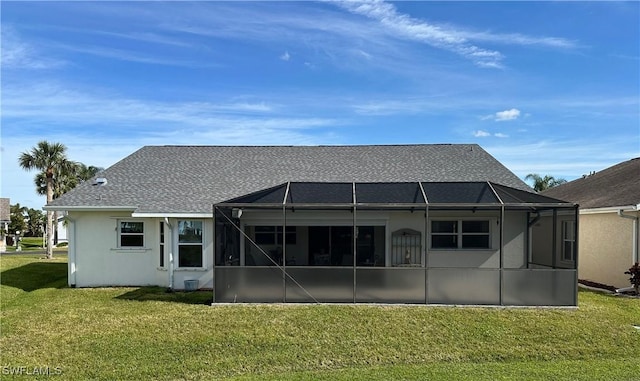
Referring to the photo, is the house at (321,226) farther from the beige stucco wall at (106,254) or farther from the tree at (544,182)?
the tree at (544,182)

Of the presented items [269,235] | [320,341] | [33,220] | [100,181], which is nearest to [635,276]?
[320,341]

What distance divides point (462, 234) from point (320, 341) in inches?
328

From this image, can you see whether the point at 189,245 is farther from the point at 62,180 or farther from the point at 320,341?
the point at 62,180

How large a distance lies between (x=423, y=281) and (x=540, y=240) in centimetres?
817

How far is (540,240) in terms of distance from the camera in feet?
58.2

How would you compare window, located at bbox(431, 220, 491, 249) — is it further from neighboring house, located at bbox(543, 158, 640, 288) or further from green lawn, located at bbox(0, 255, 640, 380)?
neighboring house, located at bbox(543, 158, 640, 288)

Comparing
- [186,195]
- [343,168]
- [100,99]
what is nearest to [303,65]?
→ [343,168]

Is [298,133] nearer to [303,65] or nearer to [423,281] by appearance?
[303,65]

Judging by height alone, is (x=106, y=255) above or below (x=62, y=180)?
below

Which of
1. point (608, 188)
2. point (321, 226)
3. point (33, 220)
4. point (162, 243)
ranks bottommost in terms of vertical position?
point (33, 220)

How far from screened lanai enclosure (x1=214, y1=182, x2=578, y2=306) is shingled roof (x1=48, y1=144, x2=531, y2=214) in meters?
1.76

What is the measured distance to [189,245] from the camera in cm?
1493

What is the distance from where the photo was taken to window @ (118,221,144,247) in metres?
15.8

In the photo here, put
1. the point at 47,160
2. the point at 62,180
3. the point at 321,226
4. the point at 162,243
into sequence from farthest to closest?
the point at 62,180, the point at 47,160, the point at 321,226, the point at 162,243
